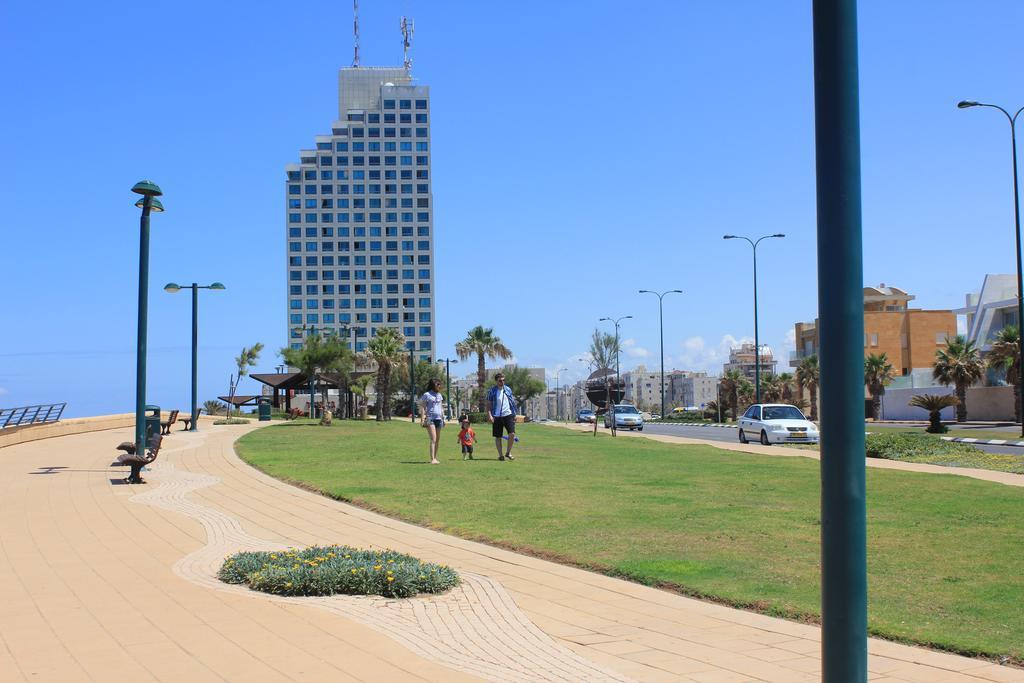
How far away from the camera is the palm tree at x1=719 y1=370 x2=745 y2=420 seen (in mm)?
89188

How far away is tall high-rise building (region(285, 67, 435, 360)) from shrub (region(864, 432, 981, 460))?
5359 inches

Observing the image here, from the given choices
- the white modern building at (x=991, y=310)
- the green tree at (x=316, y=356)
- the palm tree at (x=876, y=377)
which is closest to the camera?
the green tree at (x=316, y=356)

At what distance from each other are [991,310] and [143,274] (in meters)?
67.1

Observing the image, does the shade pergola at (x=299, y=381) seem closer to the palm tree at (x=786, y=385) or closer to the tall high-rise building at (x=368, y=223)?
the palm tree at (x=786, y=385)

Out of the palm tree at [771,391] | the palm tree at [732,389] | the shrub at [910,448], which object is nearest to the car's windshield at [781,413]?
the shrub at [910,448]

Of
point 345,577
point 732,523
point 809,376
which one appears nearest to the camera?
point 345,577

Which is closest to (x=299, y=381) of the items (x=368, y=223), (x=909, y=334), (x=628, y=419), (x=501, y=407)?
(x=628, y=419)

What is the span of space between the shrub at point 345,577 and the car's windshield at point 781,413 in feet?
89.1

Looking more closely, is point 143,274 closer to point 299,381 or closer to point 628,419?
point 628,419

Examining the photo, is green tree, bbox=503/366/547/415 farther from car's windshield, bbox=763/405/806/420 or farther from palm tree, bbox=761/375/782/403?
car's windshield, bbox=763/405/806/420

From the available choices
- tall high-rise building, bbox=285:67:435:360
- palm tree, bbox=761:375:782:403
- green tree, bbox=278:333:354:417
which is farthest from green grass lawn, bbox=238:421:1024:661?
tall high-rise building, bbox=285:67:435:360

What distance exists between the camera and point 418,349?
525 ft

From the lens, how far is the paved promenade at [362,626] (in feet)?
17.7

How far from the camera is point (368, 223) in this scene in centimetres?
16162
